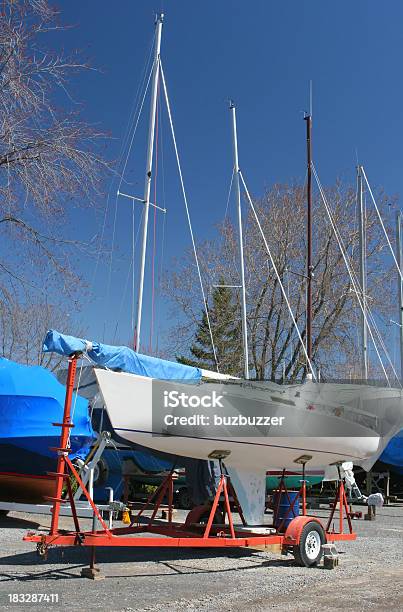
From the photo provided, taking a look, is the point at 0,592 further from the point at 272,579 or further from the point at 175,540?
the point at 272,579

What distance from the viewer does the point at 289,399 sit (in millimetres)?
9461

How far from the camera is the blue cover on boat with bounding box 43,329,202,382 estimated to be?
941 cm

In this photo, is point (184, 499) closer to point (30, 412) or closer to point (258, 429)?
point (30, 412)

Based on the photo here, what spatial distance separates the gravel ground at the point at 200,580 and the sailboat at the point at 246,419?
116 cm

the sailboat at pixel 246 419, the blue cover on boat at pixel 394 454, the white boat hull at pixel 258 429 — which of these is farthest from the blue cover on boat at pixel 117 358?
the blue cover on boat at pixel 394 454

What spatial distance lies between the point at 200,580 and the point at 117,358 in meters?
3.59

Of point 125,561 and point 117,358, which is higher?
point 117,358

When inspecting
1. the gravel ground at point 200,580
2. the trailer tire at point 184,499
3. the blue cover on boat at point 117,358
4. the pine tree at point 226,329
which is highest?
the pine tree at point 226,329

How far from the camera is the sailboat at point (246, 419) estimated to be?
28.3 feet

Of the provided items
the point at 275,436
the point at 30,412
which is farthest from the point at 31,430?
the point at 275,436

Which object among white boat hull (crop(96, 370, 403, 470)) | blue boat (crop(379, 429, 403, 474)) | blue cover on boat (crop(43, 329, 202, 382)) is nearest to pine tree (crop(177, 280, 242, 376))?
blue boat (crop(379, 429, 403, 474))

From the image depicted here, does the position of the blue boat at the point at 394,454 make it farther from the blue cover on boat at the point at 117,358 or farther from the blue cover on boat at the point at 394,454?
the blue cover on boat at the point at 117,358

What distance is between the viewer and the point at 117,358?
34.8 ft

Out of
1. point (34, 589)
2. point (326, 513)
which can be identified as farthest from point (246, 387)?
point (326, 513)
